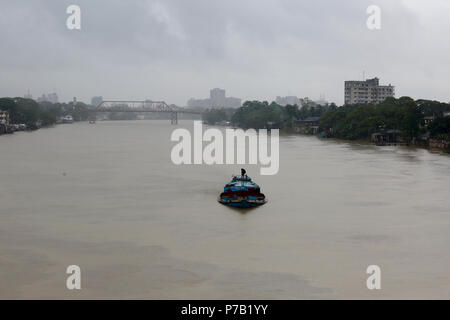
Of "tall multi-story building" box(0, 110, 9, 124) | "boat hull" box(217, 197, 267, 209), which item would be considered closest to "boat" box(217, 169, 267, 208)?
"boat hull" box(217, 197, 267, 209)

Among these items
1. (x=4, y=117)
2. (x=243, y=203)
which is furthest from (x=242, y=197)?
(x=4, y=117)

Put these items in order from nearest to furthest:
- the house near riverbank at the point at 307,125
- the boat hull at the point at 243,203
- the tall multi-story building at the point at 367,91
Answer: the boat hull at the point at 243,203 → the house near riverbank at the point at 307,125 → the tall multi-story building at the point at 367,91

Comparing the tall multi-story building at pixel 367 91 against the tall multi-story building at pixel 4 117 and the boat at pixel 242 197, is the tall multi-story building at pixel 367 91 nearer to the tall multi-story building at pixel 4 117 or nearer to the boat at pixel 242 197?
the tall multi-story building at pixel 4 117

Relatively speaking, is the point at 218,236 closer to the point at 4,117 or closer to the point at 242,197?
the point at 242,197

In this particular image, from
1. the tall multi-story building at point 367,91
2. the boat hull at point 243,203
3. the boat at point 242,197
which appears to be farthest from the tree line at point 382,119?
the tall multi-story building at point 367,91

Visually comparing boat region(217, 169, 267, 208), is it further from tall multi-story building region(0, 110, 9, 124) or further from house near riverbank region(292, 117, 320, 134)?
tall multi-story building region(0, 110, 9, 124)

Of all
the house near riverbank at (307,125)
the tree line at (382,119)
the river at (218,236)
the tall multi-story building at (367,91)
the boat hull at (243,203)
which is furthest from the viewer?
the tall multi-story building at (367,91)
